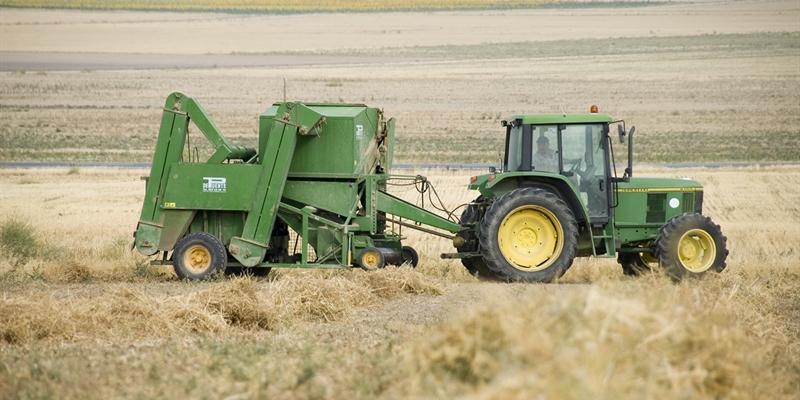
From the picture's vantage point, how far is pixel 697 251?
12672 mm

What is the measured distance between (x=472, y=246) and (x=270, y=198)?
9.08ft

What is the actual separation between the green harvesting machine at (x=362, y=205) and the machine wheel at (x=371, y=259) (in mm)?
15

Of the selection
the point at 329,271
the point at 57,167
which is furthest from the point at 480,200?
the point at 57,167

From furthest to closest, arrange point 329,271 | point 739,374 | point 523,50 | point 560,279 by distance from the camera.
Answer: point 523,50, point 560,279, point 329,271, point 739,374

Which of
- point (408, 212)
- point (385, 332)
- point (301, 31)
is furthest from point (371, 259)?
point (301, 31)

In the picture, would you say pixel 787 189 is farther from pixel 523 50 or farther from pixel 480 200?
pixel 523 50

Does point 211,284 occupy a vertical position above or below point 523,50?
below

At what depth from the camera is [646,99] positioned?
160ft

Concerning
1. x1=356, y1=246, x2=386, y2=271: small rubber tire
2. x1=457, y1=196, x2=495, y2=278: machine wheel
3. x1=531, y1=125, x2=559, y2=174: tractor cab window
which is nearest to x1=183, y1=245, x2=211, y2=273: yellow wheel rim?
x1=356, y1=246, x2=386, y2=271: small rubber tire

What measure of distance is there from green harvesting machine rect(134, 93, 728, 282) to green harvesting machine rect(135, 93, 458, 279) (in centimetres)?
1

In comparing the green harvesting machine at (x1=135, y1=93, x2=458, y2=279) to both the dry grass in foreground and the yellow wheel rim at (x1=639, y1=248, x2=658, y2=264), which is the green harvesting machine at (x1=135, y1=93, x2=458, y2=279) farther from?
the yellow wheel rim at (x1=639, y1=248, x2=658, y2=264)

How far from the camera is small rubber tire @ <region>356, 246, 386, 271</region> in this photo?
488 inches

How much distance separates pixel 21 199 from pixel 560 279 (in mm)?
14365

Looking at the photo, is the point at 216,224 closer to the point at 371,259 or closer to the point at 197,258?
the point at 197,258
